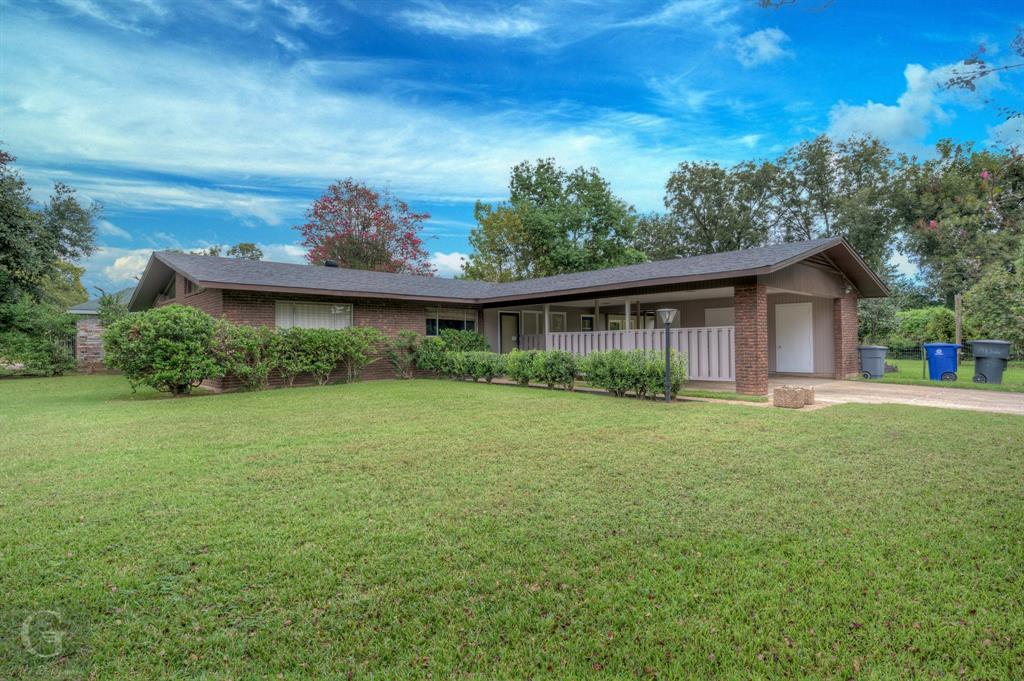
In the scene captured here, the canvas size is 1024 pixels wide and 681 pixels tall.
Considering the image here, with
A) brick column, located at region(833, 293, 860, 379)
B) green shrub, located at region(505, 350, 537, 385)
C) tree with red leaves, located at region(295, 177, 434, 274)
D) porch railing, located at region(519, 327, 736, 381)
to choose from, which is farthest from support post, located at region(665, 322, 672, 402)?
tree with red leaves, located at region(295, 177, 434, 274)

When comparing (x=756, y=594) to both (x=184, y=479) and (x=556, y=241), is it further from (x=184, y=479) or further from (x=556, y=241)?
(x=556, y=241)

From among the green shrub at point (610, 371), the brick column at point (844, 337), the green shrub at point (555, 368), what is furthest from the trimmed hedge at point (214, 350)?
the brick column at point (844, 337)

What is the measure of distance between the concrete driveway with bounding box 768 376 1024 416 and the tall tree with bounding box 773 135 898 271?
20.4 meters

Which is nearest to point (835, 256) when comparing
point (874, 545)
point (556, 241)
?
point (874, 545)

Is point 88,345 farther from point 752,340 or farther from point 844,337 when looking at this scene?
point 844,337

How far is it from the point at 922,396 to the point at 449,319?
12.1 meters

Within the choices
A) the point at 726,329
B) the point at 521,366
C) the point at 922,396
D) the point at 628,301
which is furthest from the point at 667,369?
the point at 922,396

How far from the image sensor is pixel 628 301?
13273mm

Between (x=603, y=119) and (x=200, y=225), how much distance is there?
22.6 meters

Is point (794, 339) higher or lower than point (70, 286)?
lower

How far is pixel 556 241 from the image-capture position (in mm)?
30422

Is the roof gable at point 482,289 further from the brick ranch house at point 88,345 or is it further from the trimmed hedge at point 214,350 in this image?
the brick ranch house at point 88,345

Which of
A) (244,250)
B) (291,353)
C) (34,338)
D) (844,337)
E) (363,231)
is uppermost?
(244,250)

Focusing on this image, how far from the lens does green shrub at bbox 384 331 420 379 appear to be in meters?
14.5
